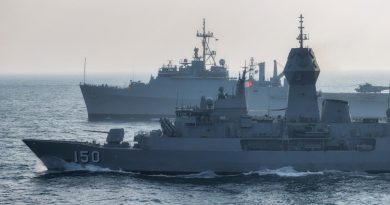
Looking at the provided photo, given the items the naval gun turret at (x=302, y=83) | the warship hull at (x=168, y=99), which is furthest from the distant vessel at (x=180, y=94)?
the naval gun turret at (x=302, y=83)

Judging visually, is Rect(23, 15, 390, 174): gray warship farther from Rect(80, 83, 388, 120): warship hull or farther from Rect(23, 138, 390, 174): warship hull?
Rect(80, 83, 388, 120): warship hull

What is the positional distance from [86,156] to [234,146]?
25.9ft

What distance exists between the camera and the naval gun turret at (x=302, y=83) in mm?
32656

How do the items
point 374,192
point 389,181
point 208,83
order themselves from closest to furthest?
point 374,192 → point 389,181 → point 208,83

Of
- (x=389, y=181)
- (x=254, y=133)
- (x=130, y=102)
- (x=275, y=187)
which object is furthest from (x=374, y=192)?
(x=130, y=102)

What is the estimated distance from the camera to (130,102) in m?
63.7

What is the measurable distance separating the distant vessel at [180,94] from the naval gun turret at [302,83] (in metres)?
27.1

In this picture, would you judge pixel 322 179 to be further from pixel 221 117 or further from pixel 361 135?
pixel 221 117

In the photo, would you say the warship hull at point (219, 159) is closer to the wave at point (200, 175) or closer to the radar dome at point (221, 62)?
the wave at point (200, 175)

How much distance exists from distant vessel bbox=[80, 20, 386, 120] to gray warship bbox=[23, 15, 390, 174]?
94.2ft

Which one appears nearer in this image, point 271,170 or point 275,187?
point 275,187

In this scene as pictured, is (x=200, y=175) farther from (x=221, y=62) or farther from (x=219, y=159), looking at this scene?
(x=221, y=62)

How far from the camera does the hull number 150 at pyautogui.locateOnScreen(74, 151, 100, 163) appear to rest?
31500 mm

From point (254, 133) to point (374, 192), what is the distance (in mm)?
6714
